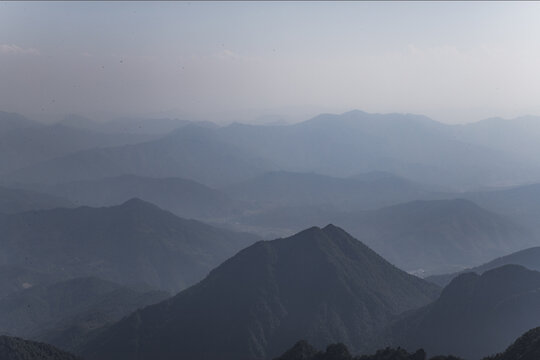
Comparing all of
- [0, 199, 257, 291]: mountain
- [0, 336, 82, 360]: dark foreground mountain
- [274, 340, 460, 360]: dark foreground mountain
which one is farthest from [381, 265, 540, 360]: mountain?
[0, 199, 257, 291]: mountain

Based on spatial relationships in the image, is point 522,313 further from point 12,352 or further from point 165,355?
point 12,352

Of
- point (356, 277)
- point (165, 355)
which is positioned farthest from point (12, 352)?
point (356, 277)

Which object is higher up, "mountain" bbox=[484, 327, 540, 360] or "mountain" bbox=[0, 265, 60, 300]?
"mountain" bbox=[484, 327, 540, 360]

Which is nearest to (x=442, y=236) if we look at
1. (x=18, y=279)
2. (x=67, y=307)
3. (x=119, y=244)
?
(x=119, y=244)

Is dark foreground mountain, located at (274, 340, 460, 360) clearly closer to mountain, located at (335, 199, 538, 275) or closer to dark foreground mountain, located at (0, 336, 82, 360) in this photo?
dark foreground mountain, located at (0, 336, 82, 360)

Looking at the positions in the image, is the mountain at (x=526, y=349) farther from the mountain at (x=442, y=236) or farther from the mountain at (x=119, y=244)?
the mountain at (x=442, y=236)

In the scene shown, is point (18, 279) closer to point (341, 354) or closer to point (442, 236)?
point (341, 354)
